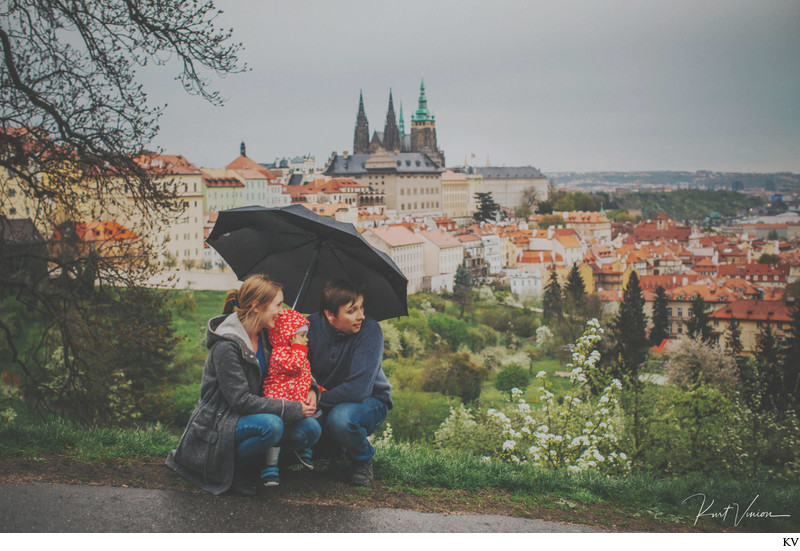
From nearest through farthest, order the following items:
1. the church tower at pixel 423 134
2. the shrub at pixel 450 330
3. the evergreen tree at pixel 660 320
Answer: the shrub at pixel 450 330 → the evergreen tree at pixel 660 320 → the church tower at pixel 423 134

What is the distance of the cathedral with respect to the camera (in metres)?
82.3

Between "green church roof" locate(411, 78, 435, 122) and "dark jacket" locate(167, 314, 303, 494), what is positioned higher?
"green church roof" locate(411, 78, 435, 122)

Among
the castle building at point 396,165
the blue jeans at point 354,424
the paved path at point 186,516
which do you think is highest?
the castle building at point 396,165

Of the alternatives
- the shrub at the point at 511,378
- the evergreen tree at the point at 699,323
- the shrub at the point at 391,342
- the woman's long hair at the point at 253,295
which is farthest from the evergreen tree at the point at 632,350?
the shrub at the point at 391,342

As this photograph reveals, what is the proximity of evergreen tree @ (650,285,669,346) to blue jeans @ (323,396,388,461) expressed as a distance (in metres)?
33.5

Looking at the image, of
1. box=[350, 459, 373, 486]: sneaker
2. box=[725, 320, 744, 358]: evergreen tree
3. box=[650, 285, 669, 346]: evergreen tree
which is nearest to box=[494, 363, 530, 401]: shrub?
box=[725, 320, 744, 358]: evergreen tree

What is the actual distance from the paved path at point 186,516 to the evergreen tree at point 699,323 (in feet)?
90.3

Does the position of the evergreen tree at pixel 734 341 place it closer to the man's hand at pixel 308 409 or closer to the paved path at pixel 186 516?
the paved path at pixel 186 516

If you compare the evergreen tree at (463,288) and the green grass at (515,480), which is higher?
the green grass at (515,480)

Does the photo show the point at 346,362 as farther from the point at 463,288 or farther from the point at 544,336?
the point at 463,288

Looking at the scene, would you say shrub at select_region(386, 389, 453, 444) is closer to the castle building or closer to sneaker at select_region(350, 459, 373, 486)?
sneaker at select_region(350, 459, 373, 486)

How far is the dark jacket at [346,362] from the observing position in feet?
9.17

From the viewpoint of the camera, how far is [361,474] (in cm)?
283

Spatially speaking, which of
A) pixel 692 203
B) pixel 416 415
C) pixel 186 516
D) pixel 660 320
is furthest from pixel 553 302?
pixel 186 516
